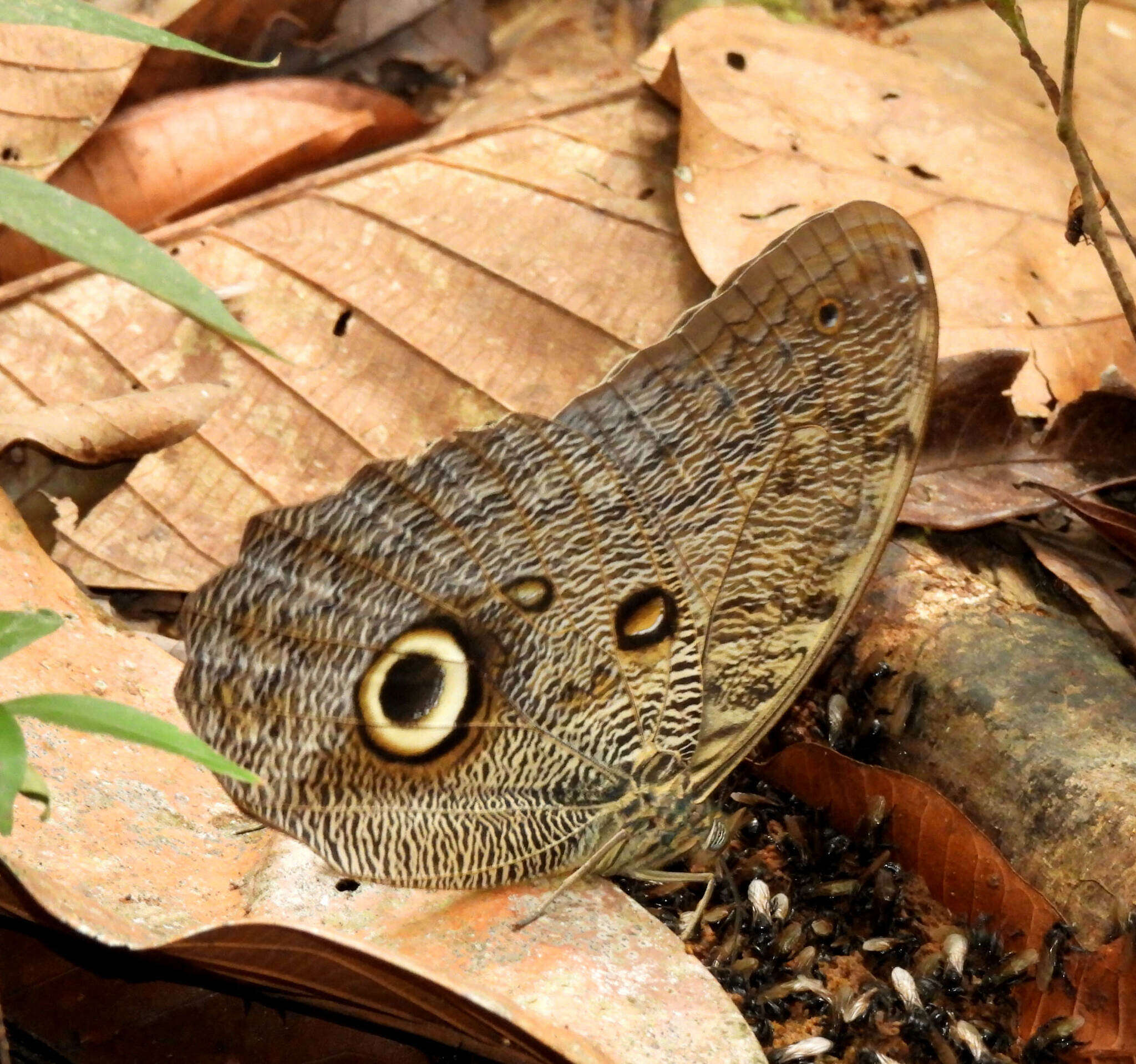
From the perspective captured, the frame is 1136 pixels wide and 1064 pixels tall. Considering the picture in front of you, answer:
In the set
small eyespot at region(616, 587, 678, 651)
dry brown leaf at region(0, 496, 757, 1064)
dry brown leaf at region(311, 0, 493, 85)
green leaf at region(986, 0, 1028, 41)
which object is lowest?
dry brown leaf at region(0, 496, 757, 1064)

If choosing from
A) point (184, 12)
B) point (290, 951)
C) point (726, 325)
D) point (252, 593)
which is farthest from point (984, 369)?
point (184, 12)

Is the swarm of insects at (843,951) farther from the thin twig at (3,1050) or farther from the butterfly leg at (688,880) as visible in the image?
the thin twig at (3,1050)

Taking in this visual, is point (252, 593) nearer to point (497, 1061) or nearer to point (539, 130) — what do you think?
point (497, 1061)

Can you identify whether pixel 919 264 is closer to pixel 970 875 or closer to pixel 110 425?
pixel 970 875

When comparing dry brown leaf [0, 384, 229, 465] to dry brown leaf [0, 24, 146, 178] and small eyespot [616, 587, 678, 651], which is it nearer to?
dry brown leaf [0, 24, 146, 178]

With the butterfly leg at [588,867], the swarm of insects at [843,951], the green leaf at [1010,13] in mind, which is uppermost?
the green leaf at [1010,13]

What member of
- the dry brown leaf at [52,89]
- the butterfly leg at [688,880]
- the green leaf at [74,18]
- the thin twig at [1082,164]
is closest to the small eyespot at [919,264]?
the thin twig at [1082,164]

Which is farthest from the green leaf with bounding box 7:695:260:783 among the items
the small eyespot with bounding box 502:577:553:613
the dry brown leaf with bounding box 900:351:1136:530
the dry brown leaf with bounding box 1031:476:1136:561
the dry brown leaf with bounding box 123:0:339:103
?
the dry brown leaf with bounding box 123:0:339:103

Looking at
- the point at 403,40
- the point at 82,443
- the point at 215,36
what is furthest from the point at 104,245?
the point at 403,40
